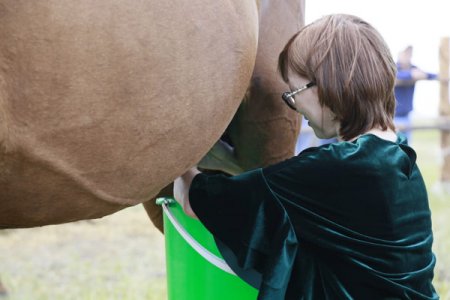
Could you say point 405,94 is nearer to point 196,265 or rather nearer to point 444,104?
point 444,104

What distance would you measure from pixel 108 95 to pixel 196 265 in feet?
1.62

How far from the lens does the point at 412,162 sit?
3.38 feet

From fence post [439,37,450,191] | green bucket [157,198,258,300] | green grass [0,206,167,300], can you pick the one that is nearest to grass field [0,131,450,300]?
green grass [0,206,167,300]

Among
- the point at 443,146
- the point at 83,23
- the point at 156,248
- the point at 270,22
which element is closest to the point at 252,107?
the point at 270,22

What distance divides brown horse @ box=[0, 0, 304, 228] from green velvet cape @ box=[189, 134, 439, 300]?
0.39 ft

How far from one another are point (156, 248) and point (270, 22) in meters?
2.58

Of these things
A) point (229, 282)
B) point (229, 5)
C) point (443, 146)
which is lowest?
point (443, 146)

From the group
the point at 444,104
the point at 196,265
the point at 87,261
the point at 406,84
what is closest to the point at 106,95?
the point at 196,265

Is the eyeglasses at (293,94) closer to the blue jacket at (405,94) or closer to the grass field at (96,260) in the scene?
the grass field at (96,260)

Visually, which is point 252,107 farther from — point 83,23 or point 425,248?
point 83,23

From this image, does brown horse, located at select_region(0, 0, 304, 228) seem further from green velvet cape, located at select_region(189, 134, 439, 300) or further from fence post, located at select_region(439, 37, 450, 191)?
fence post, located at select_region(439, 37, 450, 191)

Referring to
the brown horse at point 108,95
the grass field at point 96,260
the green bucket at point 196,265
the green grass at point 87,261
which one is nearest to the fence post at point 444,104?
the grass field at point 96,260

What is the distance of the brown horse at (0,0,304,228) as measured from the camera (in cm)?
74

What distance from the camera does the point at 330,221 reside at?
97 cm
